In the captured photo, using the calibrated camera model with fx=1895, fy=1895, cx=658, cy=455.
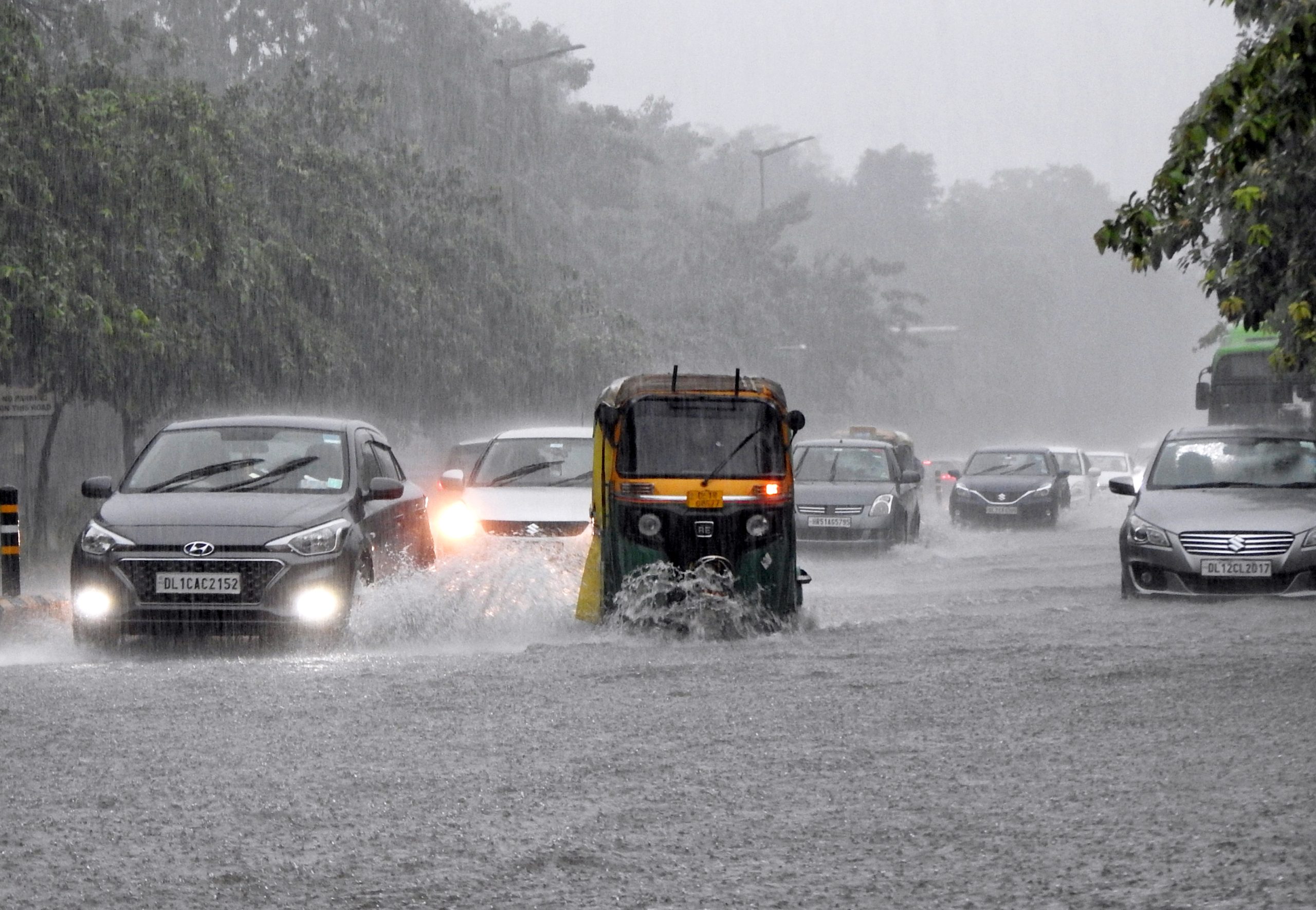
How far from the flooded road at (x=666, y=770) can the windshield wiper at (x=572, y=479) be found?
458 centimetres

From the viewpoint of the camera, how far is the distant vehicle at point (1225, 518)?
1434cm

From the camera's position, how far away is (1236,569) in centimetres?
1438

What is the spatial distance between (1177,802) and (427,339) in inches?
1028

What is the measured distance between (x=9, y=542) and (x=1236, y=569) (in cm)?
929

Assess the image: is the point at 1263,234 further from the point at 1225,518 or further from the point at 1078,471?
the point at 1078,471

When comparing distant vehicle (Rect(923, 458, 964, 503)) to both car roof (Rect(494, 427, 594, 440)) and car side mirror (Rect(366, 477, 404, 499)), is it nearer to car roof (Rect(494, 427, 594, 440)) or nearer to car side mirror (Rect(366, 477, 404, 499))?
car roof (Rect(494, 427, 594, 440))

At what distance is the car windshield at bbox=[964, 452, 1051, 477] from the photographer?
31.0 metres

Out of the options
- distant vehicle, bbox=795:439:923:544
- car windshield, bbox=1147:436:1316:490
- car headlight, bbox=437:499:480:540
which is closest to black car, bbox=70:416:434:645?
car headlight, bbox=437:499:480:540

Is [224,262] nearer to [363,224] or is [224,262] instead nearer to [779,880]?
[363,224]

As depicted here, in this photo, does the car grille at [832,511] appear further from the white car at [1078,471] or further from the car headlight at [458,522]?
the white car at [1078,471]

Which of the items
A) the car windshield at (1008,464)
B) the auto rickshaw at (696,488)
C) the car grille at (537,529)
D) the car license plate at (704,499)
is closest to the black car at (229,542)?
the auto rickshaw at (696,488)

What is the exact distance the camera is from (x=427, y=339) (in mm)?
31969

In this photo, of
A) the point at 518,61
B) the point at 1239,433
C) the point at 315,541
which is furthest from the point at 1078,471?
the point at 315,541

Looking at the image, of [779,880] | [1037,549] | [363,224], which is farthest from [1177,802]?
[363,224]
